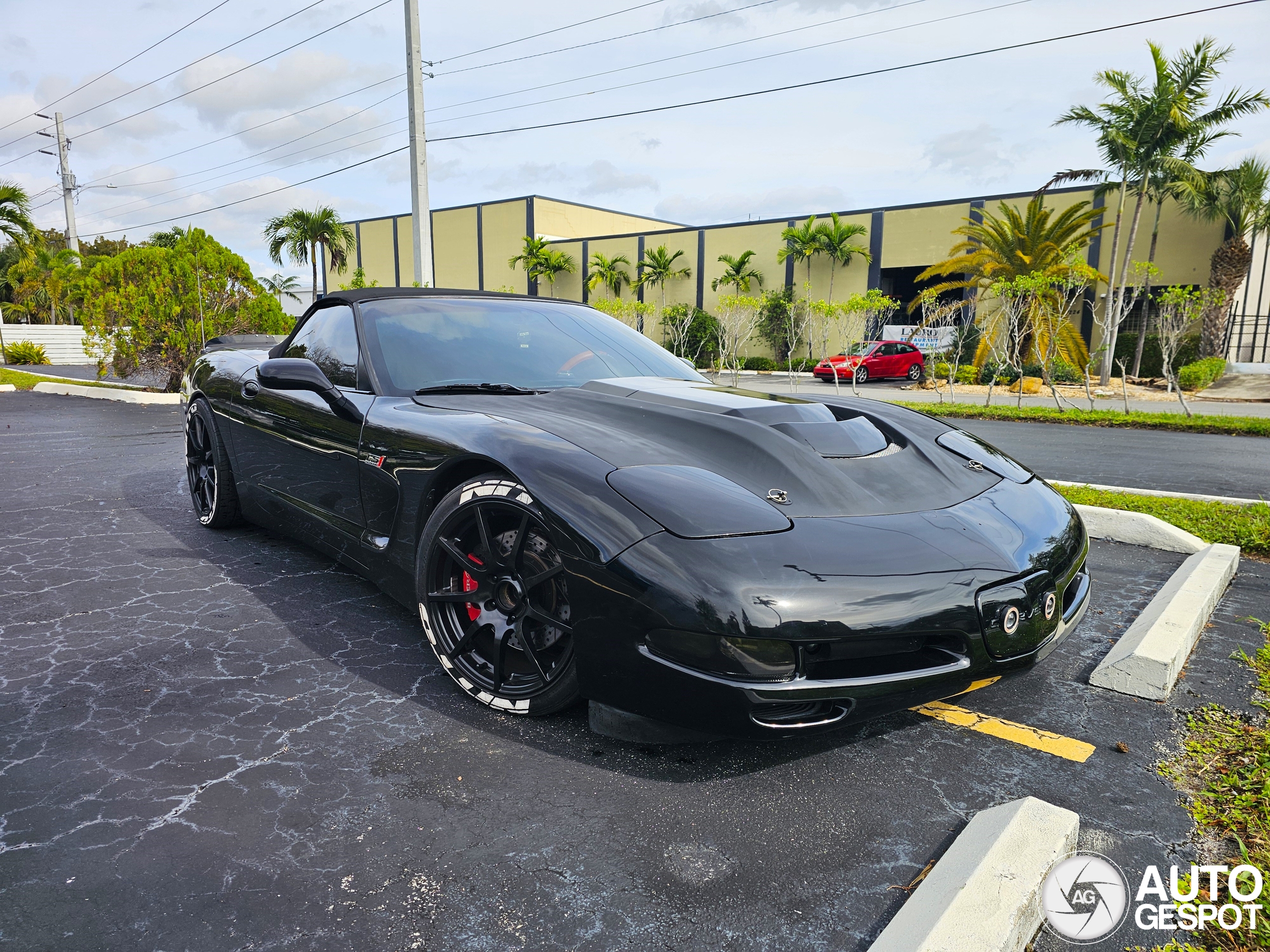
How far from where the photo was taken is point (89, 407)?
1285 cm

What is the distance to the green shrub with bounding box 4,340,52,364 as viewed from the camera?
24047 millimetres

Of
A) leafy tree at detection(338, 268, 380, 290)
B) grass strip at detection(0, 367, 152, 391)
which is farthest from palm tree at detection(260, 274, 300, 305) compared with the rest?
grass strip at detection(0, 367, 152, 391)

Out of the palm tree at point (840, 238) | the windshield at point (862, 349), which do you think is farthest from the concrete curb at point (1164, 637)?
the palm tree at point (840, 238)

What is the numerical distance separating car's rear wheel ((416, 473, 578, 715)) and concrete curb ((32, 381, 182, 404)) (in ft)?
39.8

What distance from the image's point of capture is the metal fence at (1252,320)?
25.9 meters

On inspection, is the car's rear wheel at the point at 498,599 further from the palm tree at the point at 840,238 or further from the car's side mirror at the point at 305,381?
the palm tree at the point at 840,238

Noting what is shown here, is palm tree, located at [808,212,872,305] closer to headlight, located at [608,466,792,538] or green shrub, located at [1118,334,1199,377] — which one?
green shrub, located at [1118,334,1199,377]

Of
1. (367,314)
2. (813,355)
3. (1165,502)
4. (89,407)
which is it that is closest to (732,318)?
(813,355)

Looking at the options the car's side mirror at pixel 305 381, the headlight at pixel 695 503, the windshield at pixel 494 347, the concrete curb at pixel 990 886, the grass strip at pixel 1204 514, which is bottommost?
the concrete curb at pixel 990 886

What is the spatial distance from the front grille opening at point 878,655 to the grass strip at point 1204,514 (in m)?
3.42

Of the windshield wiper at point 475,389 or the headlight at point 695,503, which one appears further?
the windshield wiper at point 475,389

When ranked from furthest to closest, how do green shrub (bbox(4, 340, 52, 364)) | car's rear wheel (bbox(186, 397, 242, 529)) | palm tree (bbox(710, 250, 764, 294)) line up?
palm tree (bbox(710, 250, 764, 294)), green shrub (bbox(4, 340, 52, 364)), car's rear wheel (bbox(186, 397, 242, 529))

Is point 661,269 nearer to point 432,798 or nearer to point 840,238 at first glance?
point 840,238

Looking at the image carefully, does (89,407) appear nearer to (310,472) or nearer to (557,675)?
(310,472)
